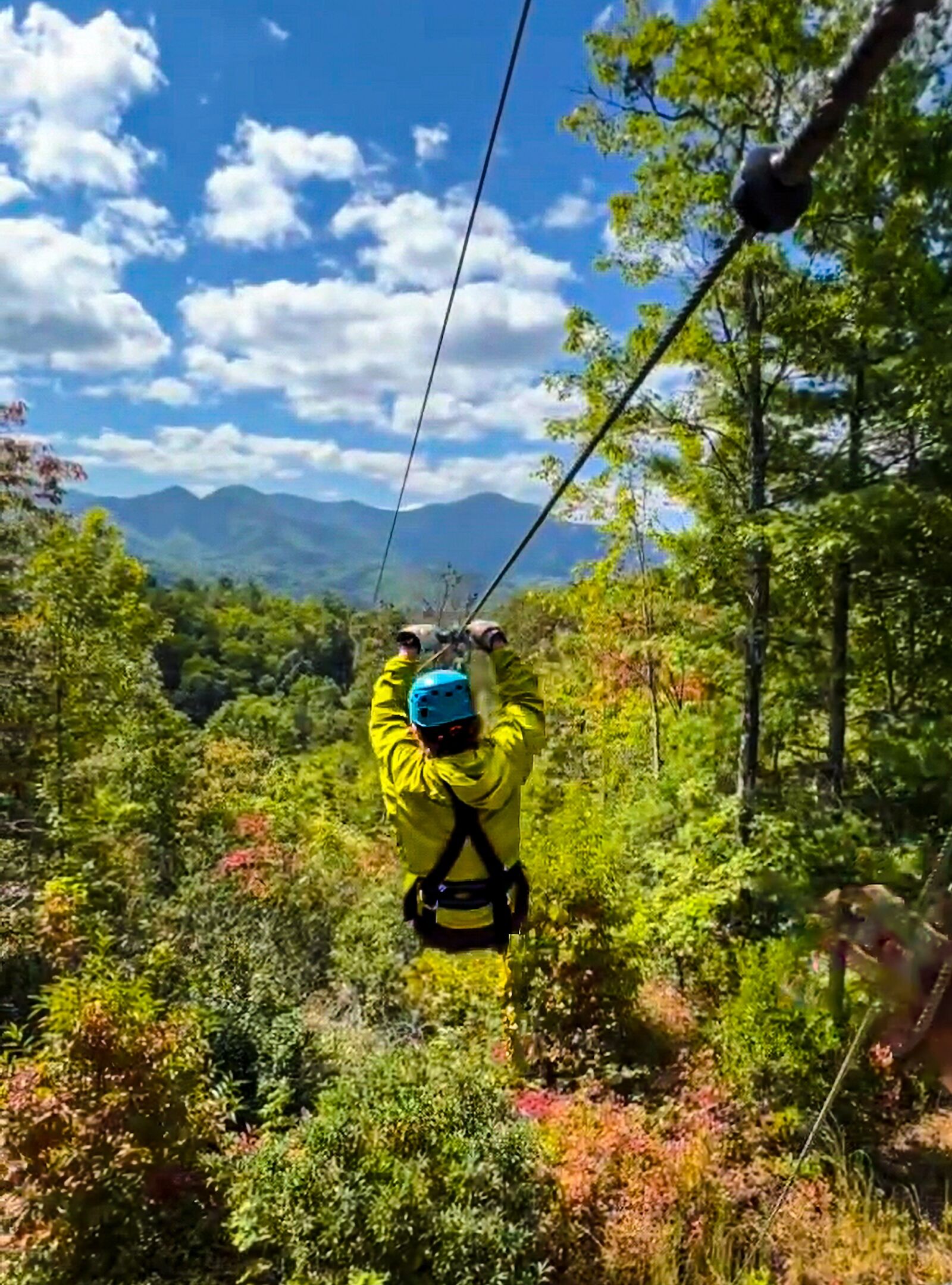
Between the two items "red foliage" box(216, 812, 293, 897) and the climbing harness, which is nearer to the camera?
the climbing harness

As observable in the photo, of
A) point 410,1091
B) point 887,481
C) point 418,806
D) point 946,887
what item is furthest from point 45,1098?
point 887,481

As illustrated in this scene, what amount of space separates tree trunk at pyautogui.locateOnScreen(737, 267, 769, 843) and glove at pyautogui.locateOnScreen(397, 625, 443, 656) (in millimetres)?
3372

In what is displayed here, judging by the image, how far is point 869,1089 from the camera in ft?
20.4

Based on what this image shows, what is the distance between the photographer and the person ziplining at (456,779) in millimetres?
3299

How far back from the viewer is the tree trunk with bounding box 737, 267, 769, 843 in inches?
257

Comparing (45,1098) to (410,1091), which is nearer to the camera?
(45,1098)

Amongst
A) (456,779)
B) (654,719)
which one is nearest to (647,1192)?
(456,779)

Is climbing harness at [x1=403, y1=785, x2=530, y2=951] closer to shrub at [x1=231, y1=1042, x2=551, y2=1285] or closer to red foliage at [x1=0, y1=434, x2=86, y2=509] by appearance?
shrub at [x1=231, y1=1042, x2=551, y2=1285]

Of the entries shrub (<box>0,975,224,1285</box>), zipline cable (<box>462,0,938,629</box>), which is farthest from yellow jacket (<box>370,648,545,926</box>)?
shrub (<box>0,975,224,1285</box>)

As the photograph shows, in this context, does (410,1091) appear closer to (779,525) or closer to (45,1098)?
(45,1098)

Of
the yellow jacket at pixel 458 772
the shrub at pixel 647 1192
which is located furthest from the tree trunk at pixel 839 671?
the yellow jacket at pixel 458 772

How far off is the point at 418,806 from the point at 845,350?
495 cm

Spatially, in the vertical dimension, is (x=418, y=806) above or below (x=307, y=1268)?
above

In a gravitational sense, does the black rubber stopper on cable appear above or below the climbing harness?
above
